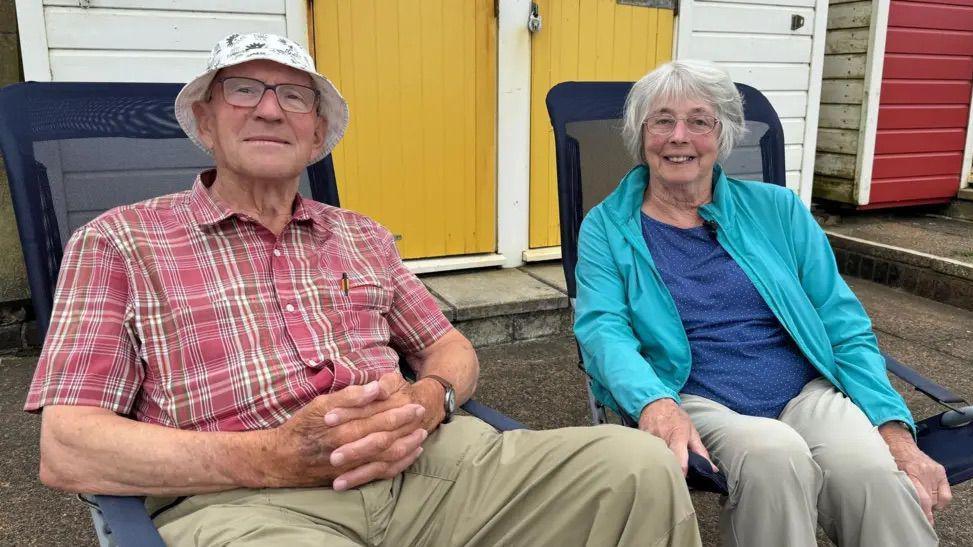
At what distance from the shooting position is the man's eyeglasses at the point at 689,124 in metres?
1.94

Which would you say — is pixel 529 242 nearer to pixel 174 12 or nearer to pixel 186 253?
pixel 174 12

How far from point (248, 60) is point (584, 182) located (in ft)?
3.57

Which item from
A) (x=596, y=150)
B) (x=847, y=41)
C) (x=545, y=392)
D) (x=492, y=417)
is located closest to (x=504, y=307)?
(x=545, y=392)

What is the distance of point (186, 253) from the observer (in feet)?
5.04

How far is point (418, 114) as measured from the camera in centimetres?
386

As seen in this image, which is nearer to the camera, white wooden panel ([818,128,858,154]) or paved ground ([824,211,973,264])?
paved ground ([824,211,973,264])

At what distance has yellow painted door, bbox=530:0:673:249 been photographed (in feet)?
13.2

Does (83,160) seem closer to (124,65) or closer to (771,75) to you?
(124,65)

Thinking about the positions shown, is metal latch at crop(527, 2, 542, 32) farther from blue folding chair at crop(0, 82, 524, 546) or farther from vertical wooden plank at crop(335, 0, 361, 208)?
blue folding chair at crop(0, 82, 524, 546)

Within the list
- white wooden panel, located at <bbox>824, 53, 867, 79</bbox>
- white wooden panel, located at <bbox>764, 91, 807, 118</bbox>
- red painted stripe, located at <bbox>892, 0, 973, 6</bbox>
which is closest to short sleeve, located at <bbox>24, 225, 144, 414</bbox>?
white wooden panel, located at <bbox>764, 91, 807, 118</bbox>

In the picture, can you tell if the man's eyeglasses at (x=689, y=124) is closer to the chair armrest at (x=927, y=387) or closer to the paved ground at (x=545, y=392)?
the chair armrest at (x=927, y=387)

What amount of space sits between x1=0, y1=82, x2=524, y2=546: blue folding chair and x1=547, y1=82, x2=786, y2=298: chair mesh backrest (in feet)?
2.24

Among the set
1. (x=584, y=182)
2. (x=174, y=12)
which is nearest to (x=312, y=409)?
(x=584, y=182)

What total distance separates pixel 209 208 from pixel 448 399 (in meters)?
0.66
